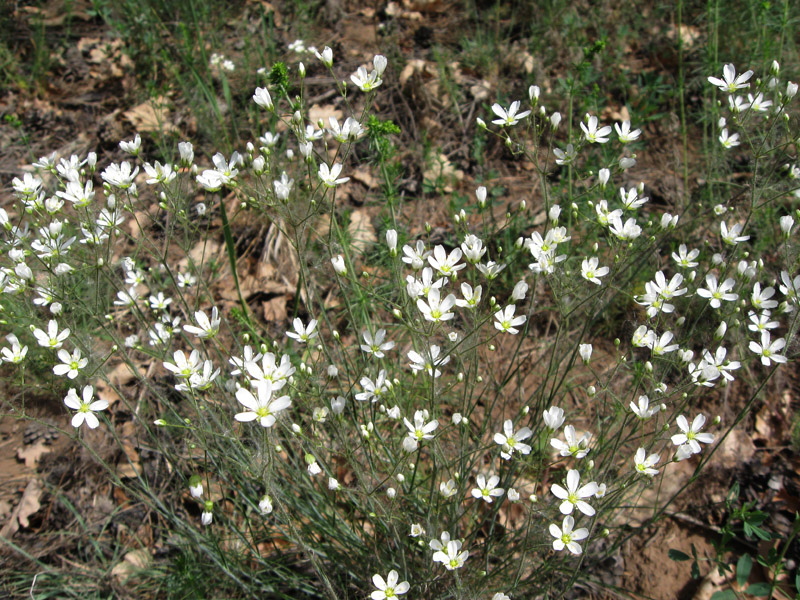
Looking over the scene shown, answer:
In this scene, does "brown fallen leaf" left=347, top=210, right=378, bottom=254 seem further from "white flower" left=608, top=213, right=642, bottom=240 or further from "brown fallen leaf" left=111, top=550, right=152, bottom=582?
"brown fallen leaf" left=111, top=550, right=152, bottom=582

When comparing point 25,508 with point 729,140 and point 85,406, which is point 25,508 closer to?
point 85,406

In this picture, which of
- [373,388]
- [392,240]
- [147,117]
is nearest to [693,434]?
[373,388]

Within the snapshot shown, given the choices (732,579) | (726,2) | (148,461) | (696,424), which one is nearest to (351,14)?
(726,2)

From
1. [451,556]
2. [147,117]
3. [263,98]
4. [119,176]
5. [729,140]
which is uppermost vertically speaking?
[263,98]

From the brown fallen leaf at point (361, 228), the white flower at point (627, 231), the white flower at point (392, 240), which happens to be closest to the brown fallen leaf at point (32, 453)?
the brown fallen leaf at point (361, 228)

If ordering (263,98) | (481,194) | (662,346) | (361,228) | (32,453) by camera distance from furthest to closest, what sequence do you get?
(361,228), (32,453), (481,194), (263,98), (662,346)

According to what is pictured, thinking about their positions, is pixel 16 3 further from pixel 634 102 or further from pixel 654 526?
pixel 654 526

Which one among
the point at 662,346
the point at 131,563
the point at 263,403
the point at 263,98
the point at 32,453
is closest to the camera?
the point at 263,403

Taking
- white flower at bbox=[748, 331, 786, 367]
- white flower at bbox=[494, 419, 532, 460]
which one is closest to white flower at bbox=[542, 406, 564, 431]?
white flower at bbox=[494, 419, 532, 460]
